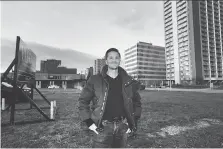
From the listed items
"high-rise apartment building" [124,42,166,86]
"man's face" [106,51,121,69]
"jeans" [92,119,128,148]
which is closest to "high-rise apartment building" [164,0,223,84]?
"high-rise apartment building" [124,42,166,86]

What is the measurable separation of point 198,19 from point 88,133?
103 meters

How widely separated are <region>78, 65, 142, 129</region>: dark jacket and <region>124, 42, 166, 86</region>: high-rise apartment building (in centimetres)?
10850

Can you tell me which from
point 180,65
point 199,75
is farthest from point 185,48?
point 199,75

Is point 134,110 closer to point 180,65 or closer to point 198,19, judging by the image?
point 180,65

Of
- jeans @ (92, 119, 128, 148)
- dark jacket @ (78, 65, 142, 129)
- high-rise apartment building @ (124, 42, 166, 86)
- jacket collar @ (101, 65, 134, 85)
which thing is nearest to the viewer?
jeans @ (92, 119, 128, 148)

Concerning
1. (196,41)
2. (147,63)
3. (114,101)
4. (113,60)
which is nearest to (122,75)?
(113,60)

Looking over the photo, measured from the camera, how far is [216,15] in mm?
94562

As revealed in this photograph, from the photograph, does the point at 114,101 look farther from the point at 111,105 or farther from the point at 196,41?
the point at 196,41

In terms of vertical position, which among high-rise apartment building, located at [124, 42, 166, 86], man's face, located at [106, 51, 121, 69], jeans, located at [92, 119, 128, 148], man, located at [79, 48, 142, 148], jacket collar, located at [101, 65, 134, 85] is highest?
high-rise apartment building, located at [124, 42, 166, 86]

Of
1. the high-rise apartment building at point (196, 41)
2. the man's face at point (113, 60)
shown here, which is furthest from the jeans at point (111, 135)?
the high-rise apartment building at point (196, 41)

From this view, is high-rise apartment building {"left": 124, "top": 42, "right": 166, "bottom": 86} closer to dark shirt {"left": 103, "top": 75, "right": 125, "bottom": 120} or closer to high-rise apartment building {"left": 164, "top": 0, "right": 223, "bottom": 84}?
high-rise apartment building {"left": 164, "top": 0, "right": 223, "bottom": 84}

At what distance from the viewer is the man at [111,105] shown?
2260 millimetres

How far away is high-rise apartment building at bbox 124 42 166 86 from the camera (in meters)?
113

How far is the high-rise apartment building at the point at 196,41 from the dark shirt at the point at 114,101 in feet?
280
